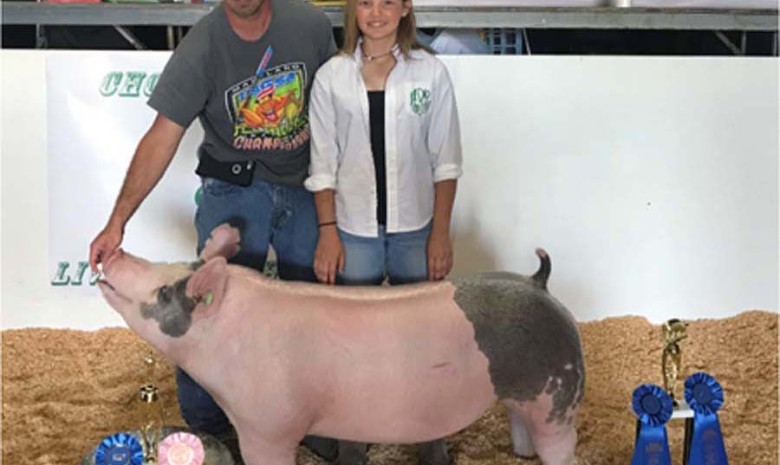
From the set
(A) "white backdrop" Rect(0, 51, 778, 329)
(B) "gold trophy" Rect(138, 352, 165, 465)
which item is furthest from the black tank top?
(A) "white backdrop" Rect(0, 51, 778, 329)

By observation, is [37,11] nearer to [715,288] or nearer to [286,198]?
[286,198]

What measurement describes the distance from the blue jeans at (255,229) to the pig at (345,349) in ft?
1.07

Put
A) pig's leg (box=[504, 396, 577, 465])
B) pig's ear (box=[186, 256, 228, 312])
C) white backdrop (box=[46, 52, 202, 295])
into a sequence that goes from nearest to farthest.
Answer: pig's ear (box=[186, 256, 228, 312]), pig's leg (box=[504, 396, 577, 465]), white backdrop (box=[46, 52, 202, 295])

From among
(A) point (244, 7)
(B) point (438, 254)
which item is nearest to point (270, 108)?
(A) point (244, 7)

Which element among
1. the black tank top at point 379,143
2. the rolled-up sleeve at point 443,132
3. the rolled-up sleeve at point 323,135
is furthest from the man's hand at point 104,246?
the rolled-up sleeve at point 443,132

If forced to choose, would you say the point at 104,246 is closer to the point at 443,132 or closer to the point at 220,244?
the point at 220,244

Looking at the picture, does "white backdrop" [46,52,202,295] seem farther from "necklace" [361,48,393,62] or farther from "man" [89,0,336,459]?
"necklace" [361,48,393,62]

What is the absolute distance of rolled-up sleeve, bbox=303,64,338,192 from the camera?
1.69m

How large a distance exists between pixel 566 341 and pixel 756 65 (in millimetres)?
1448

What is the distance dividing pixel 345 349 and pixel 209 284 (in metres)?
0.24

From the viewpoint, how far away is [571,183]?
8.23ft

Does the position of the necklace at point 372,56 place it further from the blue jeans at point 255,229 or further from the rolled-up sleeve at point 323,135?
the blue jeans at point 255,229

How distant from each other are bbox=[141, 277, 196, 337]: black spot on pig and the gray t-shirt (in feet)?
1.34

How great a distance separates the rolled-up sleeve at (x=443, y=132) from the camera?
170 centimetres
